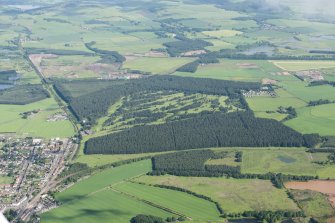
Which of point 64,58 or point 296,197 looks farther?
point 64,58

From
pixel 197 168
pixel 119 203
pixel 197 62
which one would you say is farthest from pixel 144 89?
pixel 119 203

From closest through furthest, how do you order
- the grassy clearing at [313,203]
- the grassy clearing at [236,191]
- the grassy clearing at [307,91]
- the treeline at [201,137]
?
the grassy clearing at [313,203] < the grassy clearing at [236,191] < the treeline at [201,137] < the grassy clearing at [307,91]

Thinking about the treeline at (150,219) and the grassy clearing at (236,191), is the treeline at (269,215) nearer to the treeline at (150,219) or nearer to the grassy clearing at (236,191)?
the grassy clearing at (236,191)

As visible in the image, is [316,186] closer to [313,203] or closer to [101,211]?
[313,203]

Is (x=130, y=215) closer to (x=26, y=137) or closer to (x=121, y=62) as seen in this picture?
(x=26, y=137)

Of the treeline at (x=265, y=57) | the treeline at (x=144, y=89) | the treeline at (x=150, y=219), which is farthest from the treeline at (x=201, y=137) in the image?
the treeline at (x=265, y=57)

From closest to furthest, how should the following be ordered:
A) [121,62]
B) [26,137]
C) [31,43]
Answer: [26,137] < [121,62] < [31,43]

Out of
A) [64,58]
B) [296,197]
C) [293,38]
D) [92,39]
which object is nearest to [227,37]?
[293,38]
